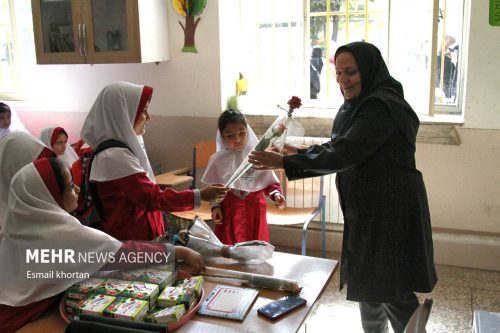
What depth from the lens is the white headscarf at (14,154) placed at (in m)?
1.83

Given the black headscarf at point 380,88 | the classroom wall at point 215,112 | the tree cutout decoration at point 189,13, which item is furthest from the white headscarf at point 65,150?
the black headscarf at point 380,88

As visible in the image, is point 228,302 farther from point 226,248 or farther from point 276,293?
point 226,248

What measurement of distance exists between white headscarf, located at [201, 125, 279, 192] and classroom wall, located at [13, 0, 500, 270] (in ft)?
3.69

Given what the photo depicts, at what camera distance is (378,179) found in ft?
6.33

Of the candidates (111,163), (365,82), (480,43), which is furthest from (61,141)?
(480,43)

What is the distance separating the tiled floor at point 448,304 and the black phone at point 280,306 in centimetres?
129

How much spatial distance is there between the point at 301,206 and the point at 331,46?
3.94 feet

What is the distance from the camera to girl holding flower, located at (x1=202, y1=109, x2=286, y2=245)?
263 centimetres

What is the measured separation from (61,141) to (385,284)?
2559 mm

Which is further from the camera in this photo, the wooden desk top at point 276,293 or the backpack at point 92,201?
the backpack at point 92,201

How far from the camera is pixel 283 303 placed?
1469mm

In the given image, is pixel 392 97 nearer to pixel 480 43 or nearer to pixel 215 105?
pixel 480 43

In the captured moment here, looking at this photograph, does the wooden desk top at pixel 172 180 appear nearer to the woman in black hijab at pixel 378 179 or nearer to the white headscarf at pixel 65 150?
the white headscarf at pixel 65 150

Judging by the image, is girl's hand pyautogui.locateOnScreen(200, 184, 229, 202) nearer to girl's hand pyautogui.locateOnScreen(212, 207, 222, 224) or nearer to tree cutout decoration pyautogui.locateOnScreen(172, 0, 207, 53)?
girl's hand pyautogui.locateOnScreen(212, 207, 222, 224)
